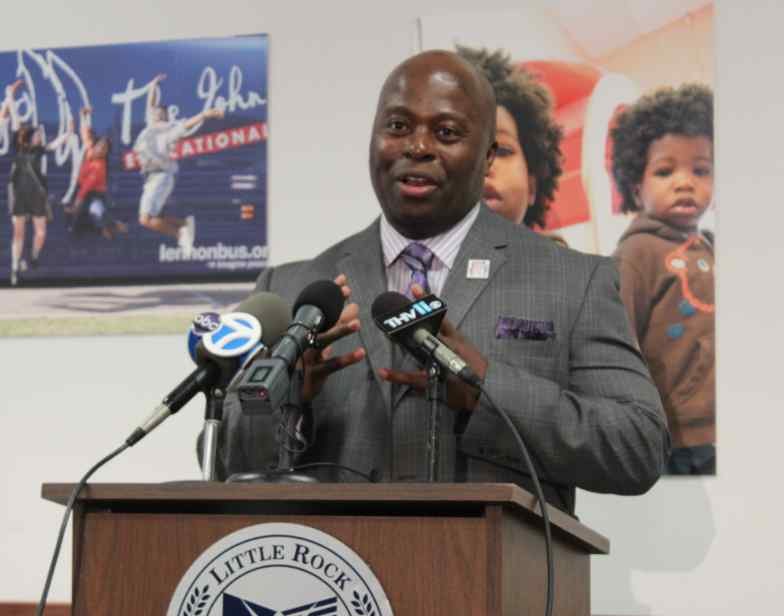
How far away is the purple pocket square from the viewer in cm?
255

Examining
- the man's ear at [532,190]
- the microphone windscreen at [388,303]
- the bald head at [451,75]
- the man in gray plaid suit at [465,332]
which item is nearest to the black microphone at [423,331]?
the microphone windscreen at [388,303]

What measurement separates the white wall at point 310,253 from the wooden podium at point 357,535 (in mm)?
1618

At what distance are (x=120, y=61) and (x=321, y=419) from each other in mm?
1947

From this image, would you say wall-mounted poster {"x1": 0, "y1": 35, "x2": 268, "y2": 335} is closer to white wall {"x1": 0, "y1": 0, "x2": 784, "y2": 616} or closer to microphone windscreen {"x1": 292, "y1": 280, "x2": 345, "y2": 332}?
white wall {"x1": 0, "y1": 0, "x2": 784, "y2": 616}

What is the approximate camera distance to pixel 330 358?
216 centimetres

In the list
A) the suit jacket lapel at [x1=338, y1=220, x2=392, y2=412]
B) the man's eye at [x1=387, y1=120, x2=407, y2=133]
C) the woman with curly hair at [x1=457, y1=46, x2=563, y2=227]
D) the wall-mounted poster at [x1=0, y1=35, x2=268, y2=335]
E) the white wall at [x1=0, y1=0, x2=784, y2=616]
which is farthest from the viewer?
the wall-mounted poster at [x1=0, y1=35, x2=268, y2=335]

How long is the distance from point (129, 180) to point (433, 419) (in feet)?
7.54

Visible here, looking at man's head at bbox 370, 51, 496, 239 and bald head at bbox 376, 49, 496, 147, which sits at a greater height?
bald head at bbox 376, 49, 496, 147

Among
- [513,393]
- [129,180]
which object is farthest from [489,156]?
[129,180]

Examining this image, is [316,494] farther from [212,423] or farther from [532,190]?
[532,190]

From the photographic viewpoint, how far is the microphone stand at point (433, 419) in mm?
1949

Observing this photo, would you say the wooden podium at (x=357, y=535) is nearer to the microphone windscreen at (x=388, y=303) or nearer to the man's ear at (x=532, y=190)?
the microphone windscreen at (x=388, y=303)

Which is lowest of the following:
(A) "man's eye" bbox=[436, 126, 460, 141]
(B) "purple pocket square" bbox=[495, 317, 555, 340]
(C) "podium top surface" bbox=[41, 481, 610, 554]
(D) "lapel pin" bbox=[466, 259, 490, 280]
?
(C) "podium top surface" bbox=[41, 481, 610, 554]

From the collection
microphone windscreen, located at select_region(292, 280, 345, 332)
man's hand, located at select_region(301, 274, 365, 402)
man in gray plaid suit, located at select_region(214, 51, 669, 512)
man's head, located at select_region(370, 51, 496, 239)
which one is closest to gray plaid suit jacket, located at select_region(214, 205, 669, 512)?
man in gray plaid suit, located at select_region(214, 51, 669, 512)
